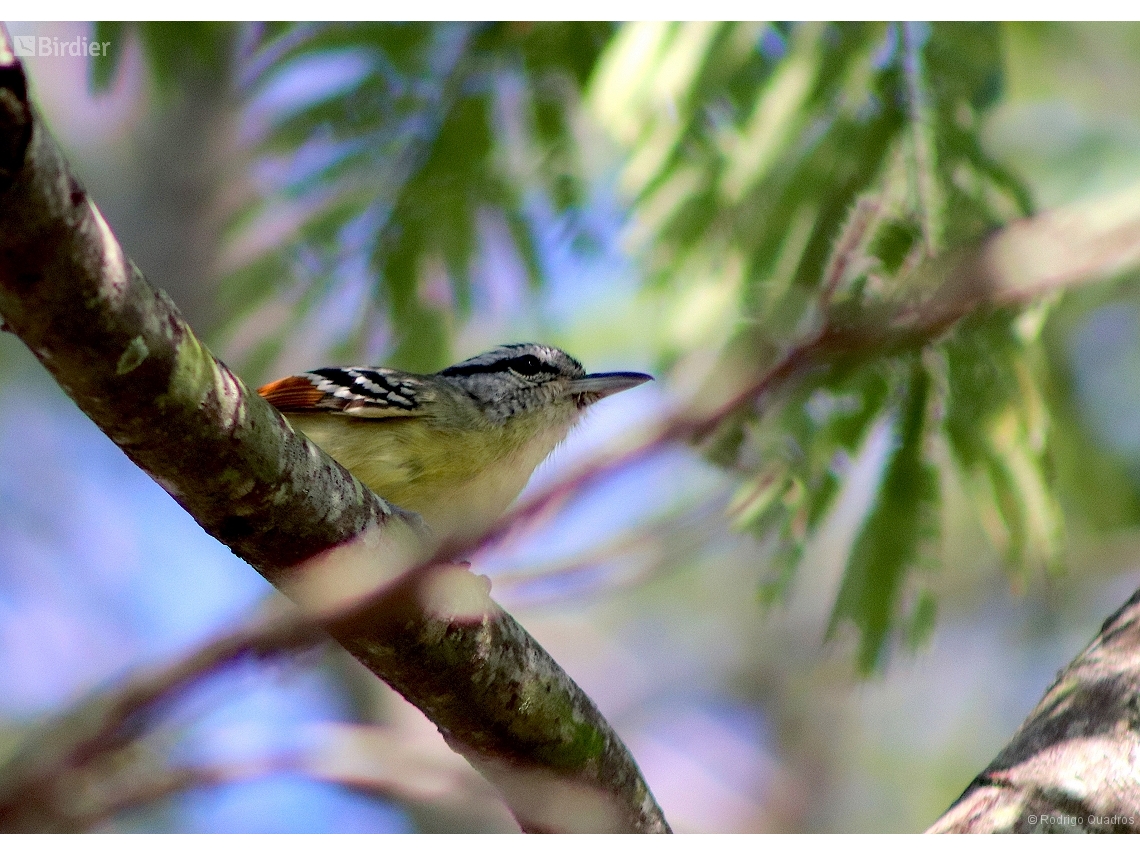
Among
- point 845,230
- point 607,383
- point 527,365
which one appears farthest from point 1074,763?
point 527,365

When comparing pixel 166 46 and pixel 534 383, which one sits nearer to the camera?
pixel 166 46

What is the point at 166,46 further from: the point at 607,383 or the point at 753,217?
the point at 753,217

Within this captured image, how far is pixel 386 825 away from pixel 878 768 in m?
4.85

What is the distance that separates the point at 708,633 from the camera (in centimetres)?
1018

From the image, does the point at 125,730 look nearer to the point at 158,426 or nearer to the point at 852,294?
the point at 158,426

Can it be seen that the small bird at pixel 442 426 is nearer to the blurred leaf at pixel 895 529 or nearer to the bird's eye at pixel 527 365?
the bird's eye at pixel 527 365

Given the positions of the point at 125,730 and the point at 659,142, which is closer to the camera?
the point at 125,730

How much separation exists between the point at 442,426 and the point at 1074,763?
2510mm

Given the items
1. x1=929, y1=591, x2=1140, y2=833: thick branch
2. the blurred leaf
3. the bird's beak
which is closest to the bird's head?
the bird's beak

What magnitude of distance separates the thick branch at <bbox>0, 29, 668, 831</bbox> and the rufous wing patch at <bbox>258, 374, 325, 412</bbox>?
5.93 ft

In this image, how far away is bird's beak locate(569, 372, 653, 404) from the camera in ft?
16.5

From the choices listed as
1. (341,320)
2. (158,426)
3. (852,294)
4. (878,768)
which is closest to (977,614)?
(878,768)

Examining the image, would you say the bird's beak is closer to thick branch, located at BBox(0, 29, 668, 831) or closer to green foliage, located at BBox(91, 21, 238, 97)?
thick branch, located at BBox(0, 29, 668, 831)

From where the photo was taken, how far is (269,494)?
240 centimetres
